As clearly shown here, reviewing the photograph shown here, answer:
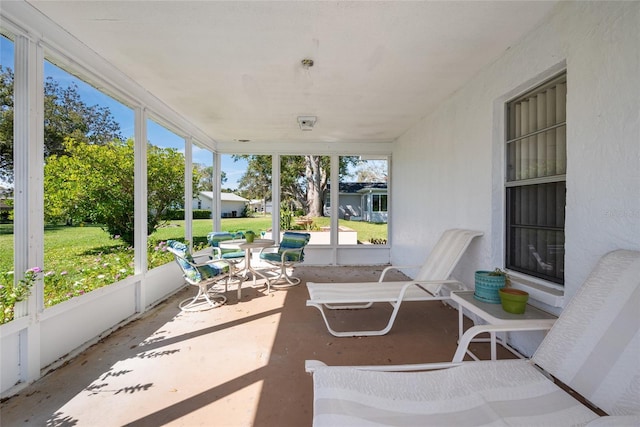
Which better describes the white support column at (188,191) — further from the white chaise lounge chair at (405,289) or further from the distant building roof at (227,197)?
the white chaise lounge chair at (405,289)

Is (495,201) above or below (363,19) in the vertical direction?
below

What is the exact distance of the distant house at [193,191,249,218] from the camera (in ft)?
19.0

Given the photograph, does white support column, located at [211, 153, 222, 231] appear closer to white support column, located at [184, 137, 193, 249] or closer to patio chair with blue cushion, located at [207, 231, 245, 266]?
patio chair with blue cushion, located at [207, 231, 245, 266]

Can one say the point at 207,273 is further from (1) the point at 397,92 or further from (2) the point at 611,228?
(2) the point at 611,228

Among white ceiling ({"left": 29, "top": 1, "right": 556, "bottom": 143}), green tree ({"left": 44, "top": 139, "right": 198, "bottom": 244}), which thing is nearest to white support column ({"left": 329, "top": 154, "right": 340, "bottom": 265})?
white ceiling ({"left": 29, "top": 1, "right": 556, "bottom": 143})

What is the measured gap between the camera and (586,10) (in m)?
1.84

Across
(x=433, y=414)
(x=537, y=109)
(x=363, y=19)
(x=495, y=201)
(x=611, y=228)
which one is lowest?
(x=433, y=414)

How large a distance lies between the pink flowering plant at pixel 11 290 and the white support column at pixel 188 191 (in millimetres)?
2743

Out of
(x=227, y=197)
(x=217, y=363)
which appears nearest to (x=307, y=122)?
(x=227, y=197)

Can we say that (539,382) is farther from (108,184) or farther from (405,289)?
(108,184)

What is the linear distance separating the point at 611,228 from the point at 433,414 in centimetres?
157

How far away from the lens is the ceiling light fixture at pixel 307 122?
15.0 feet

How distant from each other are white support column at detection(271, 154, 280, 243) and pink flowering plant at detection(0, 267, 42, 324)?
440 centimetres

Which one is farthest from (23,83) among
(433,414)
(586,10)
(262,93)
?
(586,10)
